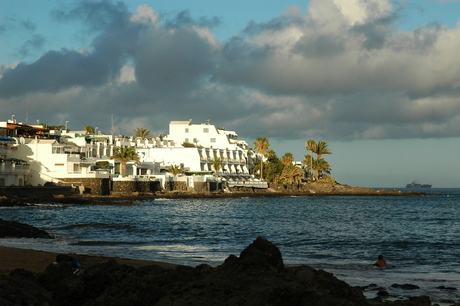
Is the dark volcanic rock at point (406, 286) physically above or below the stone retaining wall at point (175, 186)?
A: below

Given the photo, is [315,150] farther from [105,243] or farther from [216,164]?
[105,243]

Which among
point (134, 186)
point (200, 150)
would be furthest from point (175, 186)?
point (200, 150)

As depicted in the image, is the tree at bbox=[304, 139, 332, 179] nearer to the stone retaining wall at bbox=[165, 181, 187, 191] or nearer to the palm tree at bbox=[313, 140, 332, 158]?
the palm tree at bbox=[313, 140, 332, 158]

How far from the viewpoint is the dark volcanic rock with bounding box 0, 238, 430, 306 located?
9.84 metres

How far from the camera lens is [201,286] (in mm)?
10086

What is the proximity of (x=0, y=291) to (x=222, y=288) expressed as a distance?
4.16 m

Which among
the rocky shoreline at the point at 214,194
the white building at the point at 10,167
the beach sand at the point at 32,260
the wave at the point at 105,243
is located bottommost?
the wave at the point at 105,243

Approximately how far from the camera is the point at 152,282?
11180 millimetres

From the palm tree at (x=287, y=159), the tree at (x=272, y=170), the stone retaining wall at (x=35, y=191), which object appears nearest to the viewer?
the stone retaining wall at (x=35, y=191)

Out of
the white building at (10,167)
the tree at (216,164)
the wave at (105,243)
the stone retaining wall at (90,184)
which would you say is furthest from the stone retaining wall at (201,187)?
the wave at (105,243)

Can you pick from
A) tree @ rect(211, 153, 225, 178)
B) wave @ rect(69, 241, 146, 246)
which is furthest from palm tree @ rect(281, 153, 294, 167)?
wave @ rect(69, 241, 146, 246)

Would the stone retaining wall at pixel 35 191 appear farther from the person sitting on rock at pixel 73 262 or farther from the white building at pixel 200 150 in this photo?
the person sitting on rock at pixel 73 262

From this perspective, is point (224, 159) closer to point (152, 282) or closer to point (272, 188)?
point (272, 188)

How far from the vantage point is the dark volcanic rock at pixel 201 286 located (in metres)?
9.84
